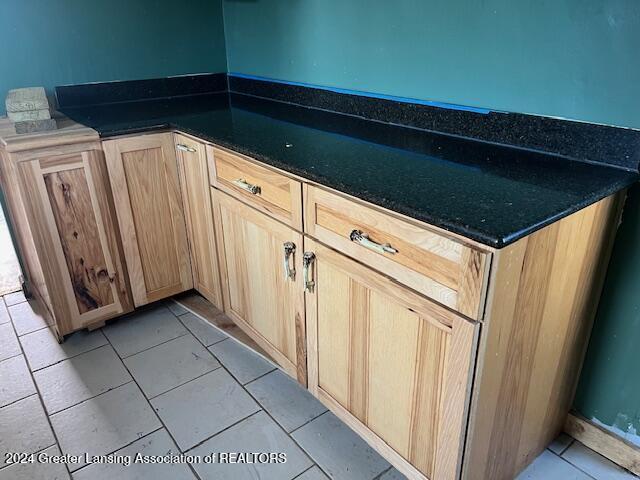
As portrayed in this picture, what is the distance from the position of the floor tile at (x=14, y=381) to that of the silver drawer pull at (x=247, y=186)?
1.06 meters

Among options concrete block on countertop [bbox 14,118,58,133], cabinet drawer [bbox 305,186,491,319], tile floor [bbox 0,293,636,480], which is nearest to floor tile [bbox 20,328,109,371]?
tile floor [bbox 0,293,636,480]

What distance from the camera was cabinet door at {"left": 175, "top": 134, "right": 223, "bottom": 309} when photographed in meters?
1.89

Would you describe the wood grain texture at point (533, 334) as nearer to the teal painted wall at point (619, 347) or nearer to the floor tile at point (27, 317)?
the teal painted wall at point (619, 347)

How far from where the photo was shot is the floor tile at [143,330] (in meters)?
2.05

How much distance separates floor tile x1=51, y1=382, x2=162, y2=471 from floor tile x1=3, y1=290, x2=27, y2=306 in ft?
2.96

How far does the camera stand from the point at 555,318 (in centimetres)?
124

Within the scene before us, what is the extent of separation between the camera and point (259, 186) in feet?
5.12

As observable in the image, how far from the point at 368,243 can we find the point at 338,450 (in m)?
0.74

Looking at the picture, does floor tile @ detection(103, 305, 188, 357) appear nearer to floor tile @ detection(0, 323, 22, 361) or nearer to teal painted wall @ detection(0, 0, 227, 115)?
floor tile @ detection(0, 323, 22, 361)

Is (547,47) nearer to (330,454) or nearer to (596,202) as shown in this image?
(596,202)

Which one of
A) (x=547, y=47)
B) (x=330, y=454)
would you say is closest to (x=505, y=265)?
(x=547, y=47)

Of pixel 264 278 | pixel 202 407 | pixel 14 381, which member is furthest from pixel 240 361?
pixel 14 381

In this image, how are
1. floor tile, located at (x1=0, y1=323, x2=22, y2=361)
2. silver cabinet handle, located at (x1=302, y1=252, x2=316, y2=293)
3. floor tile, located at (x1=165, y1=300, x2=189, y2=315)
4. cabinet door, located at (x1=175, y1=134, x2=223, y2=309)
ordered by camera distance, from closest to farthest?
silver cabinet handle, located at (x1=302, y1=252, x2=316, y2=293), cabinet door, located at (x1=175, y1=134, x2=223, y2=309), floor tile, located at (x1=0, y1=323, x2=22, y2=361), floor tile, located at (x1=165, y1=300, x2=189, y2=315)

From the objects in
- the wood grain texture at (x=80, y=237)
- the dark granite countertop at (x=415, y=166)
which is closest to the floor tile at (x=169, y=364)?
the wood grain texture at (x=80, y=237)
